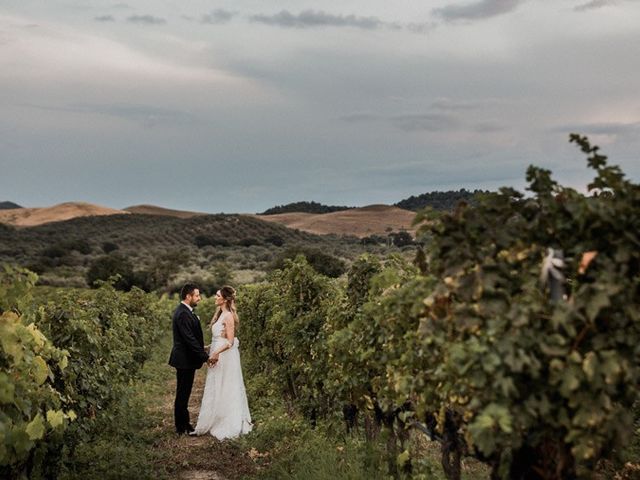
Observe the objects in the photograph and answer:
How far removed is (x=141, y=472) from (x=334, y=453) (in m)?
2.08

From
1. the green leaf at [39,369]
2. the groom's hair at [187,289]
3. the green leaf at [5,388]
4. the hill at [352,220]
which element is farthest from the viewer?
the hill at [352,220]

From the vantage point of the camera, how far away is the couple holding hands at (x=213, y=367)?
32.3 ft

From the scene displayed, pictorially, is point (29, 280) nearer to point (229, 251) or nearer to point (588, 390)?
point (588, 390)

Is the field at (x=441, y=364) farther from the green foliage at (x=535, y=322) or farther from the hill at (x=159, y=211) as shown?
the hill at (x=159, y=211)

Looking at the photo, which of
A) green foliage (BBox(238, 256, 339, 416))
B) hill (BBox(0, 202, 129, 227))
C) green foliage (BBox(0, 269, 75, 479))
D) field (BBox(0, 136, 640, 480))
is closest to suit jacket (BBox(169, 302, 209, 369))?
field (BBox(0, 136, 640, 480))

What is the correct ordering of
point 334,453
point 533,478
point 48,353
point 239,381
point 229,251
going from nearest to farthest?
1. point 533,478
2. point 48,353
3. point 334,453
4. point 239,381
5. point 229,251

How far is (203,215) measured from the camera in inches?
3984

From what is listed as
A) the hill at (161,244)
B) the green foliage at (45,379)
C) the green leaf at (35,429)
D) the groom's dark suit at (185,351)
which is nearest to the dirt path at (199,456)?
the groom's dark suit at (185,351)

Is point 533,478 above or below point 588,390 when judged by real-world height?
below

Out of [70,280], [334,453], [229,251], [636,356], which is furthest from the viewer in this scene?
[229,251]

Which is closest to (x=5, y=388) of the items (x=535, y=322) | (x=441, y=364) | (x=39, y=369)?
(x=39, y=369)

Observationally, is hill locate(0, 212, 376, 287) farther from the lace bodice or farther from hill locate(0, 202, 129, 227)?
the lace bodice

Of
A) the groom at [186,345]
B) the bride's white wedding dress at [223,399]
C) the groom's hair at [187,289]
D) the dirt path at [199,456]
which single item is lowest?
the dirt path at [199,456]

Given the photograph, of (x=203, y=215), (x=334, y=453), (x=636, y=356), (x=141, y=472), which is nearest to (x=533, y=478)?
(x=636, y=356)
